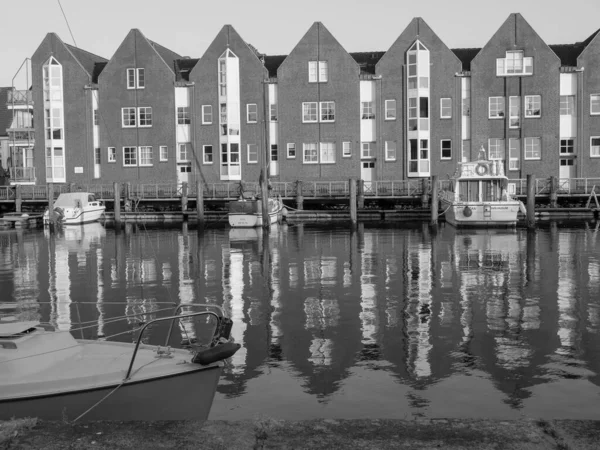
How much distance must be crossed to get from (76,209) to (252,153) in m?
15.2

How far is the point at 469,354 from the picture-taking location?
14.2m

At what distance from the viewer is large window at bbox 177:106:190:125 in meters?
62.9

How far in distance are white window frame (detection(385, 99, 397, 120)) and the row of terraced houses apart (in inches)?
3.6

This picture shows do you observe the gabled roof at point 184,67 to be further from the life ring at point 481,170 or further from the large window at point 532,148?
the large window at point 532,148

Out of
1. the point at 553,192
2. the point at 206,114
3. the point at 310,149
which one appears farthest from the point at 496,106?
the point at 206,114

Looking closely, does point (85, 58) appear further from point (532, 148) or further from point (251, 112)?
point (532, 148)

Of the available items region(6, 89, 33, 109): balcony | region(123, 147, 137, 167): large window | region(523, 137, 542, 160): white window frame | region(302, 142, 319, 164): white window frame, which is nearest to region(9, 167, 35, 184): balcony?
region(6, 89, 33, 109): balcony

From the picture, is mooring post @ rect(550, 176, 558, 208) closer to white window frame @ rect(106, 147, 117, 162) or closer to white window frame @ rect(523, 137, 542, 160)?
white window frame @ rect(523, 137, 542, 160)

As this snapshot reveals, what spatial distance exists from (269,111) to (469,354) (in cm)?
4946

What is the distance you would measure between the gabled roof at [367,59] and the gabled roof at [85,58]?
23367 millimetres

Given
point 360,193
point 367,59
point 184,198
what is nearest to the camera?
point 360,193

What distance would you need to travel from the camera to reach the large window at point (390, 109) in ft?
199

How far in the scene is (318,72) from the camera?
61219 millimetres

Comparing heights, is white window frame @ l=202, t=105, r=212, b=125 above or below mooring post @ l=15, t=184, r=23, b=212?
above
